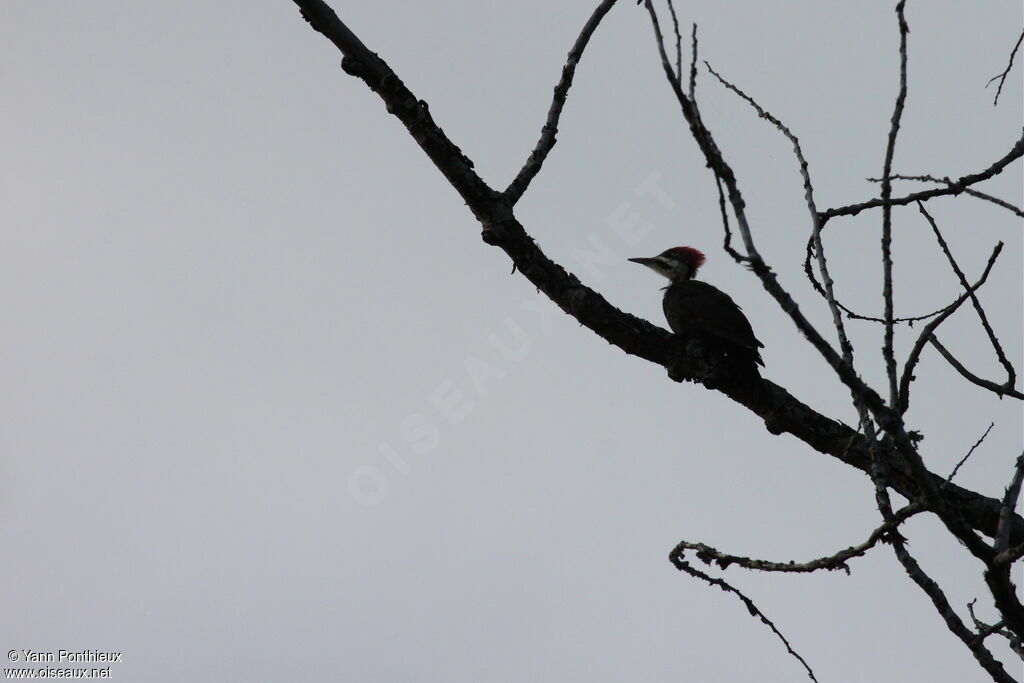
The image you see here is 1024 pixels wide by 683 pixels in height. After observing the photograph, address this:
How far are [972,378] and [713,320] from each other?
6.43ft

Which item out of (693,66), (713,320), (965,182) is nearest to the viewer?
(693,66)

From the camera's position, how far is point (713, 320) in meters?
5.63

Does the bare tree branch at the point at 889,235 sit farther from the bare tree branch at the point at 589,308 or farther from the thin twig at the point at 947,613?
the bare tree branch at the point at 589,308

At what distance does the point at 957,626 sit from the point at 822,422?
1577mm

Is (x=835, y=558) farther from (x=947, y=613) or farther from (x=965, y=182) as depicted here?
(x=965, y=182)

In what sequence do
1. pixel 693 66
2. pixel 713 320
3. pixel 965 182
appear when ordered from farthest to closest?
1. pixel 713 320
2. pixel 965 182
3. pixel 693 66

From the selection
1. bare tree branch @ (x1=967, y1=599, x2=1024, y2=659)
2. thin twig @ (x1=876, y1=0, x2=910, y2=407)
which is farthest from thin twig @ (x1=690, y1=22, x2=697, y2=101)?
bare tree branch @ (x1=967, y1=599, x2=1024, y2=659)

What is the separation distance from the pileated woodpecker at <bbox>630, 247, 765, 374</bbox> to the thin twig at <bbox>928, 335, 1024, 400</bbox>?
114 cm

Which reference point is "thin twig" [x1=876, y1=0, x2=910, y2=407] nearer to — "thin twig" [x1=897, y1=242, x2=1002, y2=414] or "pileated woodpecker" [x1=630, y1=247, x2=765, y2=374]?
"thin twig" [x1=897, y1=242, x2=1002, y2=414]

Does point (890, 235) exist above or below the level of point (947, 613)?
above

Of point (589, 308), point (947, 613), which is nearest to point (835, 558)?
point (947, 613)

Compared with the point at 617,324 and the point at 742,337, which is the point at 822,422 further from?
the point at 617,324

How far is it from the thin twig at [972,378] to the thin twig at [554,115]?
6.63 ft

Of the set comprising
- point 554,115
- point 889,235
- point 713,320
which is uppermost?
point 554,115
